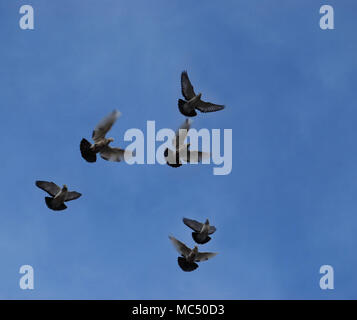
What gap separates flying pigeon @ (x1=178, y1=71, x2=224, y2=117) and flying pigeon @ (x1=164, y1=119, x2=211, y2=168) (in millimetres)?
678

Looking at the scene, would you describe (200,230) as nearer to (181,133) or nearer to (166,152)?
(166,152)

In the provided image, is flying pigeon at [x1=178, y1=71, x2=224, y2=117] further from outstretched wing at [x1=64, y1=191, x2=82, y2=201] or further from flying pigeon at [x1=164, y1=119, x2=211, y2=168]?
outstretched wing at [x1=64, y1=191, x2=82, y2=201]

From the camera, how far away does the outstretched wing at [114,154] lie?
26438mm

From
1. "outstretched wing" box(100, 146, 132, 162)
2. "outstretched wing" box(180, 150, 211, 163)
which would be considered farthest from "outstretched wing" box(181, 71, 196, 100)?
"outstretched wing" box(100, 146, 132, 162)

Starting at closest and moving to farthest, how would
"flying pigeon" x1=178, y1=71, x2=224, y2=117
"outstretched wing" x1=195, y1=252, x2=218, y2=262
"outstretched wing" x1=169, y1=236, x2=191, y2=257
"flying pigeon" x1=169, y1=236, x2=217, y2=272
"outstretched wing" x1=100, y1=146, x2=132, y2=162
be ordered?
"outstretched wing" x1=100, y1=146, x2=132, y2=162 → "flying pigeon" x1=169, y1=236, x2=217, y2=272 → "outstretched wing" x1=169, y1=236, x2=191, y2=257 → "outstretched wing" x1=195, y1=252, x2=218, y2=262 → "flying pigeon" x1=178, y1=71, x2=224, y2=117

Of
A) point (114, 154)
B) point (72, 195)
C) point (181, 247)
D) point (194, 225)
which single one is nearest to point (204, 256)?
point (181, 247)

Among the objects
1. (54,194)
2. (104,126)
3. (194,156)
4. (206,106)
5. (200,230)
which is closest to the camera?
(104,126)

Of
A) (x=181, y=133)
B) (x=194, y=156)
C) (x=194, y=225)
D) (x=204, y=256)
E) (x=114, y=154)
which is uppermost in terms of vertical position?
(x=181, y=133)

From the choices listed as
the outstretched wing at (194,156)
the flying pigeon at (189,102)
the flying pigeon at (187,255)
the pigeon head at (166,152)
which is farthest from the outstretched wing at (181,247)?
the flying pigeon at (189,102)

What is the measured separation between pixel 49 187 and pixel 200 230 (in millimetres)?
6398

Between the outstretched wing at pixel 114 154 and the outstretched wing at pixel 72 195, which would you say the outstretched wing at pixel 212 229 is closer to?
the outstretched wing at pixel 114 154

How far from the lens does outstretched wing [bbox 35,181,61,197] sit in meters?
26.4

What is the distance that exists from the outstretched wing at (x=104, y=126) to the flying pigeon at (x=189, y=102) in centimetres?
308

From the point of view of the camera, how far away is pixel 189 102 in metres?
27.5
